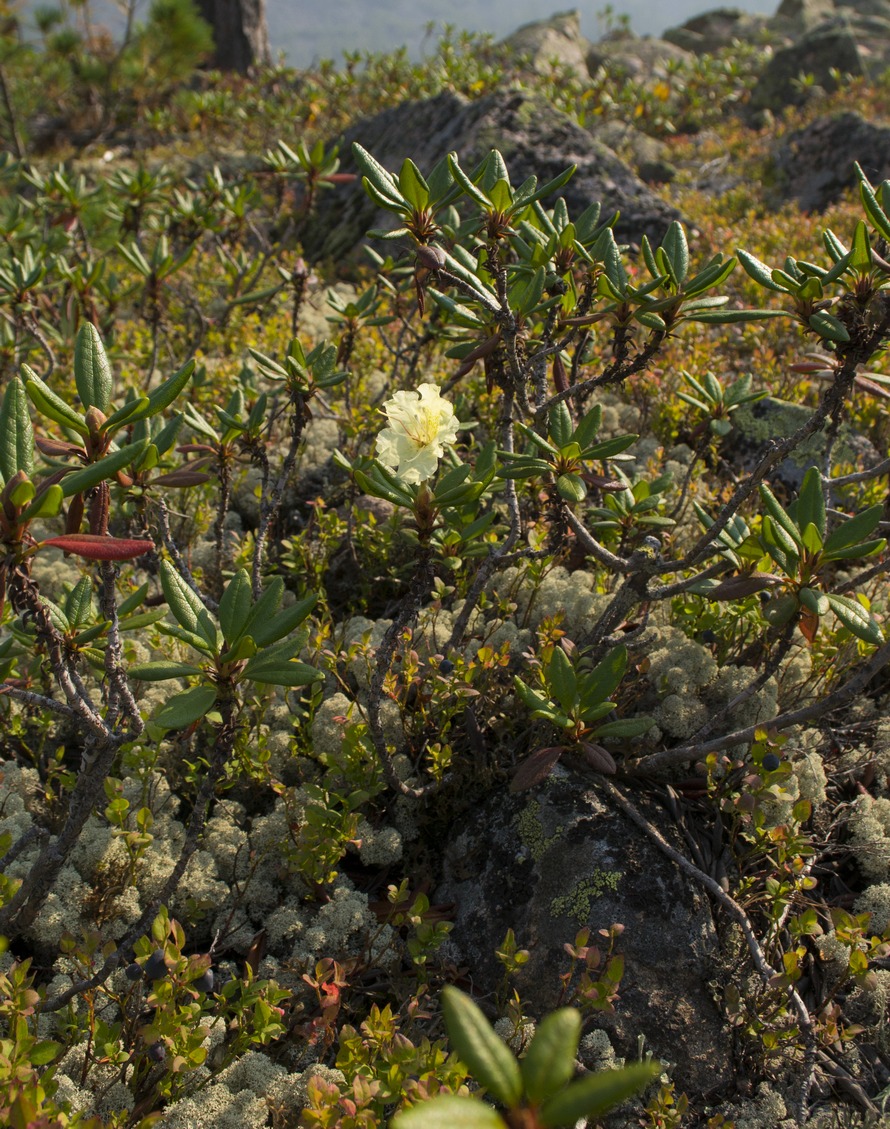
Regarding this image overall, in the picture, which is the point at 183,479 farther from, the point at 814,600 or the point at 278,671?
the point at 814,600

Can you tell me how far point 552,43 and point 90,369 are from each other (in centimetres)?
1449

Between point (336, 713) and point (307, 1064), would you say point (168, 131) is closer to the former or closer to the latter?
point (336, 713)

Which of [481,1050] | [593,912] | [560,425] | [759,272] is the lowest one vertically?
[593,912]

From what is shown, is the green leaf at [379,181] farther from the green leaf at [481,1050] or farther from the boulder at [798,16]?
the boulder at [798,16]

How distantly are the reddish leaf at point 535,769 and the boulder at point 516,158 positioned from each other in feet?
11.7

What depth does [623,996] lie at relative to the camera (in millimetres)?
1955

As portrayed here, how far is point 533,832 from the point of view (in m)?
2.23

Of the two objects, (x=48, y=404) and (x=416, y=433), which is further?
(x=416, y=433)

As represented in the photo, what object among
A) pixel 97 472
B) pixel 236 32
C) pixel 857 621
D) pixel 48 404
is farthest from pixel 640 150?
pixel 97 472

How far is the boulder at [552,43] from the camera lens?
12383mm

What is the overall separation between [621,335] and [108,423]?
55.9 inches

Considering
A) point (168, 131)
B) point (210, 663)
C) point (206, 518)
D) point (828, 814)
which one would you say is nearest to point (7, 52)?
point (168, 131)

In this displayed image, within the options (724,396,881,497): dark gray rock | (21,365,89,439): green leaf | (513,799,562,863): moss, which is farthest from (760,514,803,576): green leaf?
(724,396,881,497): dark gray rock

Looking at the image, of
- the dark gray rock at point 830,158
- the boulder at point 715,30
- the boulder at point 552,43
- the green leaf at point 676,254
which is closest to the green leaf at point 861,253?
the green leaf at point 676,254
